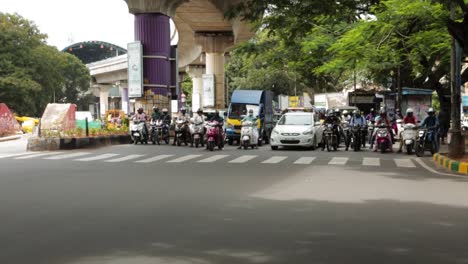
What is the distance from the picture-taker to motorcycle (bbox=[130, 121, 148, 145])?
76.1 feet

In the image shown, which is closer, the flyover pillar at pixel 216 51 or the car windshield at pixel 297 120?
the car windshield at pixel 297 120

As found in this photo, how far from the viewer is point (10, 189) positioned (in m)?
9.60

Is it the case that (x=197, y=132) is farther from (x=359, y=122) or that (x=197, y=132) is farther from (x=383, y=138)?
(x=383, y=138)

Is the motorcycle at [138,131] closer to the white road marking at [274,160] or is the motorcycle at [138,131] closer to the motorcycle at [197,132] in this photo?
the motorcycle at [197,132]

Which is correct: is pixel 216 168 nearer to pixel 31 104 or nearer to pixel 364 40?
pixel 364 40

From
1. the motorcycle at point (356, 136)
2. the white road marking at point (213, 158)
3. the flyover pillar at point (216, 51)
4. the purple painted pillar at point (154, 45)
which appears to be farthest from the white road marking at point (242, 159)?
the flyover pillar at point (216, 51)

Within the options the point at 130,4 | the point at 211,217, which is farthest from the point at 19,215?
the point at 130,4

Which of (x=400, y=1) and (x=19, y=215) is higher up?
(x=400, y=1)

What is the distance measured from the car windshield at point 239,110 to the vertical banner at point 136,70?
5001mm

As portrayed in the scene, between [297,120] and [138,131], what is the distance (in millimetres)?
6542

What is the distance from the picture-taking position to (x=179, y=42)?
52.2m

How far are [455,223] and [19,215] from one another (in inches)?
210

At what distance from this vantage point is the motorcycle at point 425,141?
57.1ft

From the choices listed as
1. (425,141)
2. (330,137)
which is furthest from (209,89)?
(425,141)
